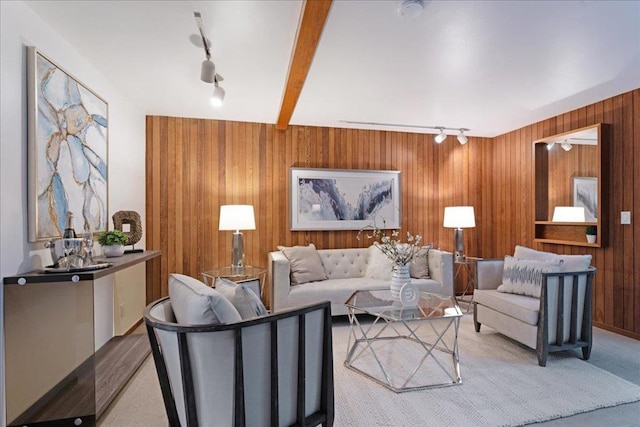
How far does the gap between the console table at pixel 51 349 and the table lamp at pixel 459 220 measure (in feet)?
12.8

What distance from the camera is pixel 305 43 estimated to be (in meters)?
2.15

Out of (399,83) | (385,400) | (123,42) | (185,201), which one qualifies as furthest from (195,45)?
(385,400)

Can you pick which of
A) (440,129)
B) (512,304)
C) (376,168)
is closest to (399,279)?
(512,304)

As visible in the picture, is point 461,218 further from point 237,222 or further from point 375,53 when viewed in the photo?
point 237,222

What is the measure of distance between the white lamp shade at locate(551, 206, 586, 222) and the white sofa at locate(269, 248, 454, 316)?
148 cm

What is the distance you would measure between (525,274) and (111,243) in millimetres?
3533

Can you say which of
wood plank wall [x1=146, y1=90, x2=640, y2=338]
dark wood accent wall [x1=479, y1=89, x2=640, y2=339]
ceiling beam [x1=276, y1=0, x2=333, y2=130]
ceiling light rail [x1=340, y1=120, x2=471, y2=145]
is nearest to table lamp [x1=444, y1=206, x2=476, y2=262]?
wood plank wall [x1=146, y1=90, x2=640, y2=338]

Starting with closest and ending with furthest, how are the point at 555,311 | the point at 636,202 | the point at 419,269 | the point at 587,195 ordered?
the point at 555,311, the point at 636,202, the point at 587,195, the point at 419,269

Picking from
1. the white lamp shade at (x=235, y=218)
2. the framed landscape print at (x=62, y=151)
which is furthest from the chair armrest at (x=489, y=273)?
the framed landscape print at (x=62, y=151)

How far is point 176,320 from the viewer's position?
1.63 m

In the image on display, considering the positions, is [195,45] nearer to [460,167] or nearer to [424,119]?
[424,119]

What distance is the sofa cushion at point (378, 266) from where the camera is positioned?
3814 mm

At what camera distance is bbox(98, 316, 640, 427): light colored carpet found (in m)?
1.92

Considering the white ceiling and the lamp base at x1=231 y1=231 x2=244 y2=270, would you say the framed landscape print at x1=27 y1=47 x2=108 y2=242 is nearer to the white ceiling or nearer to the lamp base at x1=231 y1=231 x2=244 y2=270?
the white ceiling
